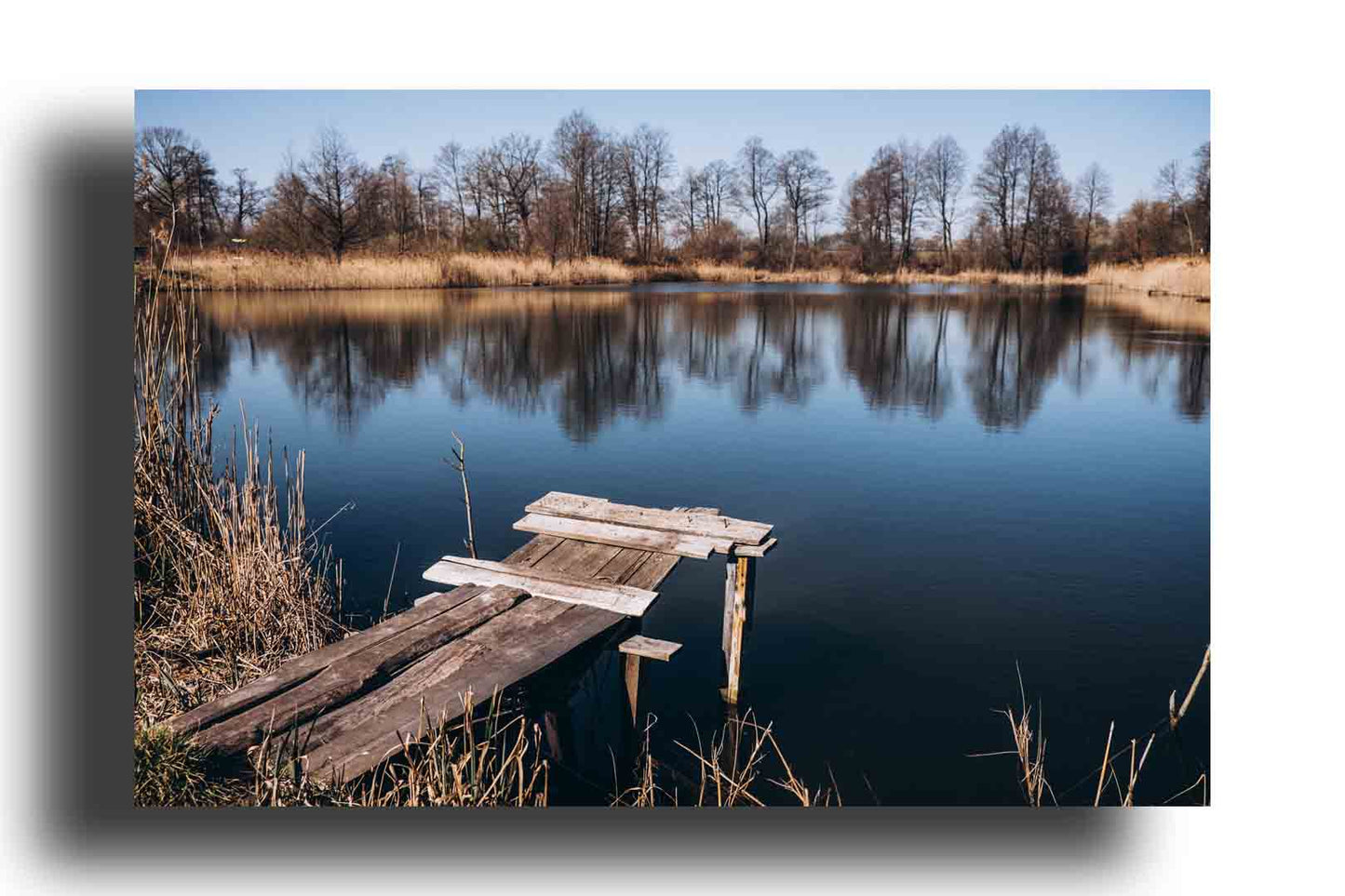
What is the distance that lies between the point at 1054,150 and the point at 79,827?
14.5 feet

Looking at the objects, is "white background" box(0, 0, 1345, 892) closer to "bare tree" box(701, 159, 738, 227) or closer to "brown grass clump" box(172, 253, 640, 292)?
"bare tree" box(701, 159, 738, 227)

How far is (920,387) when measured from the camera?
8438 mm

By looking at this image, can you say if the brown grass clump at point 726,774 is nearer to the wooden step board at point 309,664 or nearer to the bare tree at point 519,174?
the wooden step board at point 309,664

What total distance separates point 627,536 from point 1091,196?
2832mm

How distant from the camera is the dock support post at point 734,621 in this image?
4.01 metres

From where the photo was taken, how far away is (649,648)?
3.53 meters

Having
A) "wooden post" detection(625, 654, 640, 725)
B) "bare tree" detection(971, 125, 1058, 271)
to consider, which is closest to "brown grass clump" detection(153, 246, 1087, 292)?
"bare tree" detection(971, 125, 1058, 271)

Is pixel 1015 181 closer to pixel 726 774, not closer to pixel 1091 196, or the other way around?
pixel 1091 196

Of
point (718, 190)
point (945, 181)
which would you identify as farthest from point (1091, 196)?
point (718, 190)

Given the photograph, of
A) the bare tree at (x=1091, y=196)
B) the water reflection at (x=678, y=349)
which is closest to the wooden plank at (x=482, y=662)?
the bare tree at (x=1091, y=196)

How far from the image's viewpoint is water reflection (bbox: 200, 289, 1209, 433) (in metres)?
6.75

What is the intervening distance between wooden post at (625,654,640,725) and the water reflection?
3.50m
